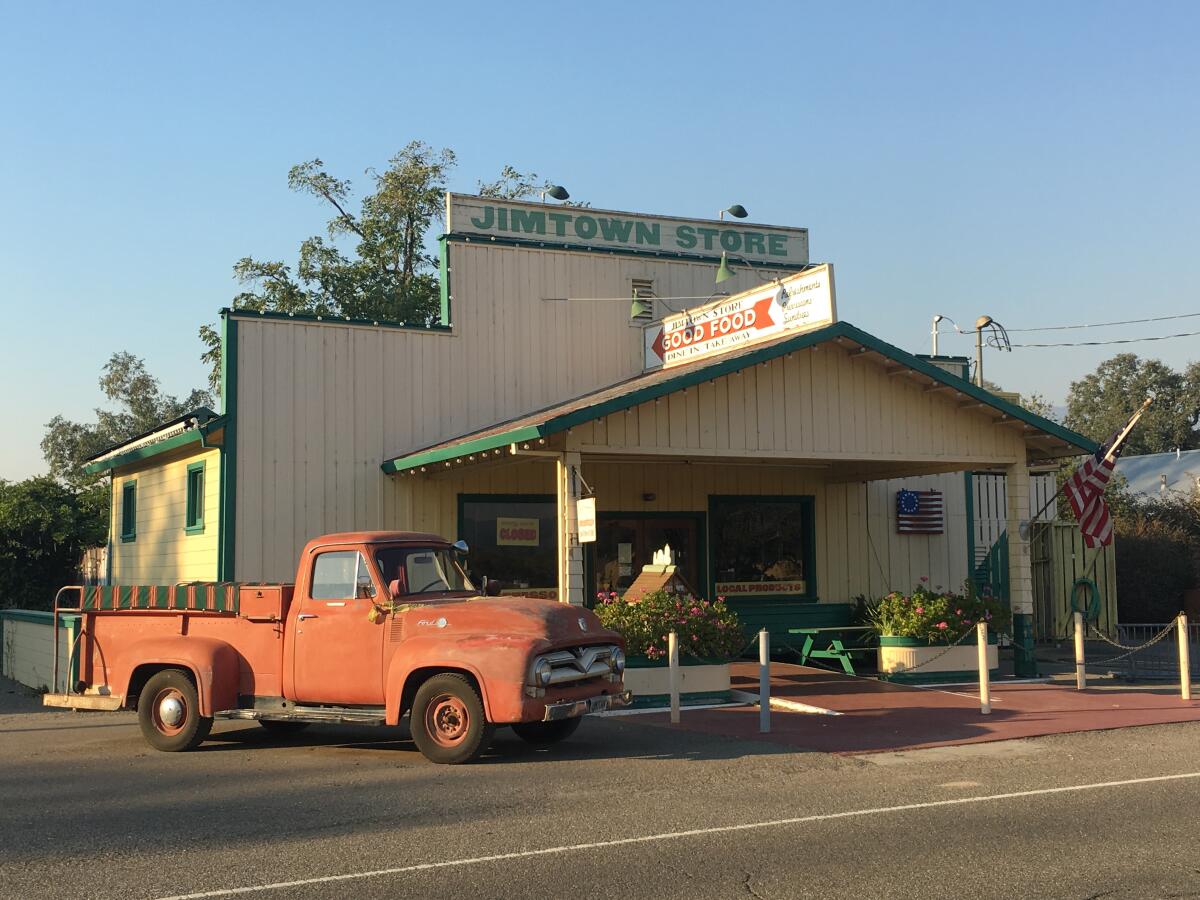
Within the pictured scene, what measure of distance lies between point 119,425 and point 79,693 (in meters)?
48.5

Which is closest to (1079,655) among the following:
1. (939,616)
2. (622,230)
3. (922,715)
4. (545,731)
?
(939,616)

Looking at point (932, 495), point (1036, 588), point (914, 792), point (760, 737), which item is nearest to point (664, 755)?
point (760, 737)

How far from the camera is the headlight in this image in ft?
36.7

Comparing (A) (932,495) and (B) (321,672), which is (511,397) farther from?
(B) (321,672)

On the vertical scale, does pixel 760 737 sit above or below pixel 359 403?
below

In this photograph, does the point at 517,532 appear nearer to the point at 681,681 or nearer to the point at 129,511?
the point at 681,681

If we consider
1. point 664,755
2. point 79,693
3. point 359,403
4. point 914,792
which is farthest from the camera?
point 359,403

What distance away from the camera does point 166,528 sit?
20062 mm

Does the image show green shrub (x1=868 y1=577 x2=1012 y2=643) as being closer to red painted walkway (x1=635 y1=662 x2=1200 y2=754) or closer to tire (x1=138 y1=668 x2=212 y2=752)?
red painted walkway (x1=635 y1=662 x2=1200 y2=754)

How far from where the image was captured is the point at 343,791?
30.5 ft

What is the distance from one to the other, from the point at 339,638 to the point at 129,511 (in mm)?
13061

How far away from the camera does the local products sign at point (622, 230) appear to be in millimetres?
20328

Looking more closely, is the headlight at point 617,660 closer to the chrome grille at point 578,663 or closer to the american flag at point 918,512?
the chrome grille at point 578,663

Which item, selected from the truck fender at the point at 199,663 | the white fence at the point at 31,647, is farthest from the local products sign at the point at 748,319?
the white fence at the point at 31,647
